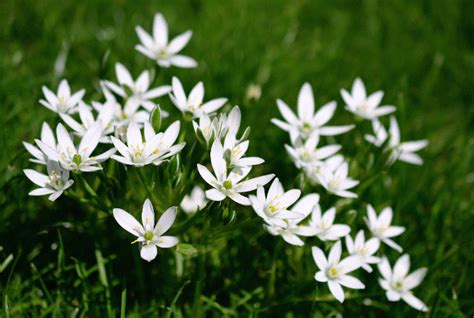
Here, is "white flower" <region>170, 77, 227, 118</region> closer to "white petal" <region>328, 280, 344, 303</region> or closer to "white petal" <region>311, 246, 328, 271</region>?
"white petal" <region>311, 246, 328, 271</region>

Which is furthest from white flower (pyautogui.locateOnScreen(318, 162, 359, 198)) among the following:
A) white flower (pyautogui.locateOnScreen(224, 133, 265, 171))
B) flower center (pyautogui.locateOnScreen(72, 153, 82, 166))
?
flower center (pyautogui.locateOnScreen(72, 153, 82, 166))

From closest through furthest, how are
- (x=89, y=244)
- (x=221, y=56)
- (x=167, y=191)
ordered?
1. (x=167, y=191)
2. (x=89, y=244)
3. (x=221, y=56)

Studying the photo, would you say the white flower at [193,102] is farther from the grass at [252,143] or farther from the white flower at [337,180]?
the white flower at [337,180]

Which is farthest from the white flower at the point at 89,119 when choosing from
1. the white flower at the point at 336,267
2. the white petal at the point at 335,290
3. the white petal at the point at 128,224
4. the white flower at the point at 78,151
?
the white petal at the point at 335,290

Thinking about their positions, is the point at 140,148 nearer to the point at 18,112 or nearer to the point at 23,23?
the point at 18,112

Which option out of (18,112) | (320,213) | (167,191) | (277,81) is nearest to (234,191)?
(167,191)

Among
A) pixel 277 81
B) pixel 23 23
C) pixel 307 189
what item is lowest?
pixel 307 189
